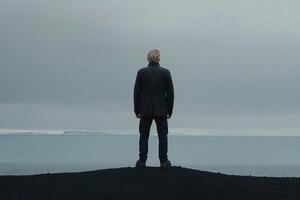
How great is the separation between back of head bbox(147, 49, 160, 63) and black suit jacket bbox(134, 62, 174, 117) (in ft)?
0.44

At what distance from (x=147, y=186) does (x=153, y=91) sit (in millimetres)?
3325

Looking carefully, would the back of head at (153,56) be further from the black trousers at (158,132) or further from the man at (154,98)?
the black trousers at (158,132)

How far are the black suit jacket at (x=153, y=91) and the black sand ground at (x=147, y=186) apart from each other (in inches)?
75.8

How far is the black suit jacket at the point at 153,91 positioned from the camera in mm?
27672

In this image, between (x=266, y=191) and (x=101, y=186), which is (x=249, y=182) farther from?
(x=101, y=186)

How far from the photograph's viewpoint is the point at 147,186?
26.0 m

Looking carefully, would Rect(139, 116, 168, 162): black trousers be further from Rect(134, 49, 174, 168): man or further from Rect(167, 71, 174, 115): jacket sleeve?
Rect(167, 71, 174, 115): jacket sleeve

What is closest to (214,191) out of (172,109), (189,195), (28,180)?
(189,195)

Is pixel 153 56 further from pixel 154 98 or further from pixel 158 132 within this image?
pixel 158 132

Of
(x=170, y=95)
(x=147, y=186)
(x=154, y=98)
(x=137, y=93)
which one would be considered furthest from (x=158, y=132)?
(x=147, y=186)

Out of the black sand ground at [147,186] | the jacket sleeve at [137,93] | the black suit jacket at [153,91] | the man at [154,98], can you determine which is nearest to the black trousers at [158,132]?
the man at [154,98]

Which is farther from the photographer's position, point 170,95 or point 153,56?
point 170,95

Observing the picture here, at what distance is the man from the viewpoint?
2770 centimetres

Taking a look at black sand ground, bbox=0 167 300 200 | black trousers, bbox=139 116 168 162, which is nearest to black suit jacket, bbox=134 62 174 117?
black trousers, bbox=139 116 168 162
